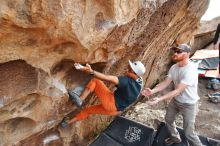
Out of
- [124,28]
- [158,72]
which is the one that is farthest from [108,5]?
[158,72]

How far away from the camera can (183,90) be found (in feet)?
15.6

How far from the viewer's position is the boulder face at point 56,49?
356 cm

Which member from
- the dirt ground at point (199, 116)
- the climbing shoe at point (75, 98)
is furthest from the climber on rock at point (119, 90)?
the dirt ground at point (199, 116)

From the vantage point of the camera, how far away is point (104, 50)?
4.61 meters

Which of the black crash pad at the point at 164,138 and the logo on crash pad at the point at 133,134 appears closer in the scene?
the black crash pad at the point at 164,138

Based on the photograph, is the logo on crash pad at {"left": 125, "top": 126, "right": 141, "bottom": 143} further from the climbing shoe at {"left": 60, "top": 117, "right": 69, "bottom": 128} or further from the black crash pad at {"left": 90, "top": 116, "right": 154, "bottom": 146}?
the climbing shoe at {"left": 60, "top": 117, "right": 69, "bottom": 128}

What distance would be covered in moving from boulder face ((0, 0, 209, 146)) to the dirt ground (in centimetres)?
170

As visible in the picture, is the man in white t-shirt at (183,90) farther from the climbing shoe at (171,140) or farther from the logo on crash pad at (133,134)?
the logo on crash pad at (133,134)

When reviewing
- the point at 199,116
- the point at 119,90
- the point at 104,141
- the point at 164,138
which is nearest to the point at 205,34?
the point at 199,116

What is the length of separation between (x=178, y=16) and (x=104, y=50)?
2.08 m

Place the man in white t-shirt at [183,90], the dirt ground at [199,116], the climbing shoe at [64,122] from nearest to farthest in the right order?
the man in white t-shirt at [183,90]
the climbing shoe at [64,122]
the dirt ground at [199,116]

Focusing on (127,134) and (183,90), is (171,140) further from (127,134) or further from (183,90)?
(183,90)

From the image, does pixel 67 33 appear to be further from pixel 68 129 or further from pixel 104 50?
pixel 68 129

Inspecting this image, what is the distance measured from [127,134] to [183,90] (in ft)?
5.42
